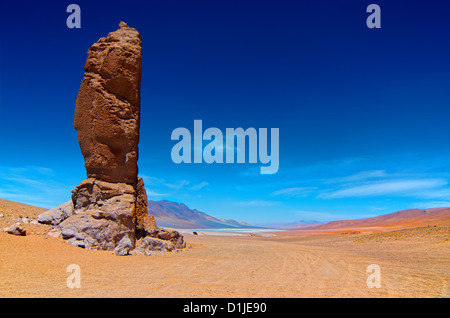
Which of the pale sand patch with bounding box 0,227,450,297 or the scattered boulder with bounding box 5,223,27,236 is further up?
the scattered boulder with bounding box 5,223,27,236

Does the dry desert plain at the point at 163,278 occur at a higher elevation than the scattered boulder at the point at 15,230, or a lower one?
lower

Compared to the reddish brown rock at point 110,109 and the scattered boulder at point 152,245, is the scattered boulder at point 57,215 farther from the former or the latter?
the scattered boulder at point 152,245

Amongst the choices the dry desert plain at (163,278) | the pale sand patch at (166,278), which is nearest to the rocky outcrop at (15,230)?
the dry desert plain at (163,278)

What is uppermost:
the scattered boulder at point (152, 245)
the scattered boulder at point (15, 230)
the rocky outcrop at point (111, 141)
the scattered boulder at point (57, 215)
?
the rocky outcrop at point (111, 141)

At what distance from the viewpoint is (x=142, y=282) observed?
25.0 ft

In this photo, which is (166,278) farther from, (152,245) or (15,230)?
(15,230)

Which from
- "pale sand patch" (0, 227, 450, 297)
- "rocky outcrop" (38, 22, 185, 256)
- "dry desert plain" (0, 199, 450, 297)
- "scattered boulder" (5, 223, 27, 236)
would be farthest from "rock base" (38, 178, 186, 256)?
"scattered boulder" (5, 223, 27, 236)

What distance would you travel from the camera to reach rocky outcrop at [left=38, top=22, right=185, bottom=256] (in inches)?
552

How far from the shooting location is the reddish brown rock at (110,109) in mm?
14742

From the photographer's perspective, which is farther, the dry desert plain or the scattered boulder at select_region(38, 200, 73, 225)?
the scattered boulder at select_region(38, 200, 73, 225)

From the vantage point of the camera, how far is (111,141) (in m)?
15.1

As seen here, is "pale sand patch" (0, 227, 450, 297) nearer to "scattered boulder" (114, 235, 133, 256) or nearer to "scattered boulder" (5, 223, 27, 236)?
"scattered boulder" (5, 223, 27, 236)
